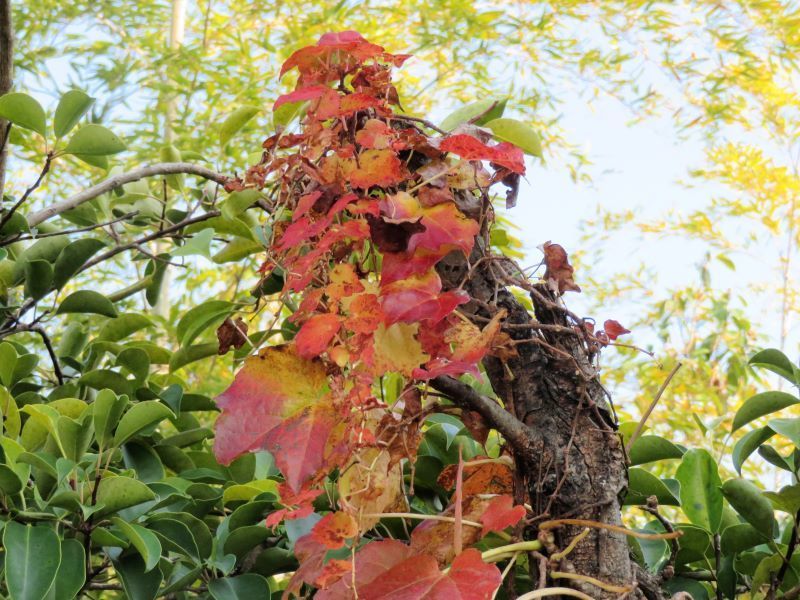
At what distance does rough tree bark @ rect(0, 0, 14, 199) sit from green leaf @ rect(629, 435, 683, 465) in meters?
0.64

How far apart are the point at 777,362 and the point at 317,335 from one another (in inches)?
15.8

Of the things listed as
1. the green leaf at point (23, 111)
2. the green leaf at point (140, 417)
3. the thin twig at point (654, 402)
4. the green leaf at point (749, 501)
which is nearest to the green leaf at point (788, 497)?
the green leaf at point (749, 501)

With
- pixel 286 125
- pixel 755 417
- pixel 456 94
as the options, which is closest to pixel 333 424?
pixel 286 125

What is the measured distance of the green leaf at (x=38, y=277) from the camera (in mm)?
880

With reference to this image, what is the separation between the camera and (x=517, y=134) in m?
0.64

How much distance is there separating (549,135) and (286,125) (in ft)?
8.93

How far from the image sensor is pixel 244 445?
1.66 ft

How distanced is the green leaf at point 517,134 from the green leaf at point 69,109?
1.25 ft

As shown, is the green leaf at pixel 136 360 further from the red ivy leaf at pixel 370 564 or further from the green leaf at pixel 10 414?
the red ivy leaf at pixel 370 564

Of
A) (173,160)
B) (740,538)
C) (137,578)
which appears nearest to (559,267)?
(740,538)

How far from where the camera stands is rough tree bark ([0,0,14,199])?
34.4 inches

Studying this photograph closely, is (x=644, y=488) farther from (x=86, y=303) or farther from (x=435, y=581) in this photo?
(x=86, y=303)

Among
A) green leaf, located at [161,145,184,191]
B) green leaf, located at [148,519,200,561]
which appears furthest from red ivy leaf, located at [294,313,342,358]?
green leaf, located at [161,145,184,191]

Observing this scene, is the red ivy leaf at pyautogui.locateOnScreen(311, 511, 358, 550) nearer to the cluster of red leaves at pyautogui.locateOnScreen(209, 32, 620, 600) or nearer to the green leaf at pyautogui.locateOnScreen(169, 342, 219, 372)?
the cluster of red leaves at pyautogui.locateOnScreen(209, 32, 620, 600)
